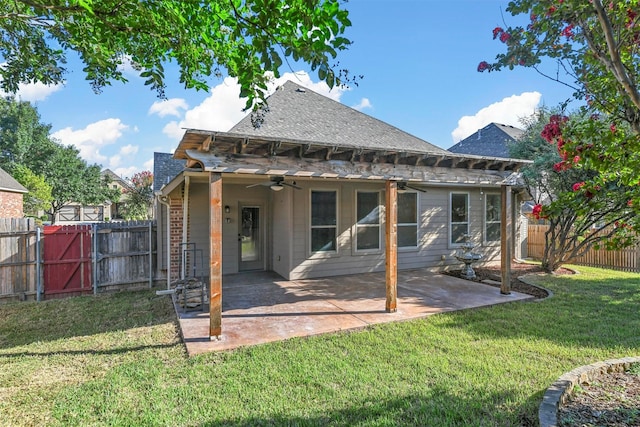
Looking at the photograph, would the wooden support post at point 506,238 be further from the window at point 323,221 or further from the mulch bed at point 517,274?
the window at point 323,221

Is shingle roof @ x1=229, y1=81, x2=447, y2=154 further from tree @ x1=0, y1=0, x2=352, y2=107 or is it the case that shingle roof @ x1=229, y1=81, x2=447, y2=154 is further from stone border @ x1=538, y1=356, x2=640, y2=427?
stone border @ x1=538, y1=356, x2=640, y2=427

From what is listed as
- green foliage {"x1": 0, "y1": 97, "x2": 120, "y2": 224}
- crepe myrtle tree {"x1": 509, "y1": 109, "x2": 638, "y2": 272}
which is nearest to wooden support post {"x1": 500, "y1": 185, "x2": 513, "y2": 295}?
crepe myrtle tree {"x1": 509, "y1": 109, "x2": 638, "y2": 272}

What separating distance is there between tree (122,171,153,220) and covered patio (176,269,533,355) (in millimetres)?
26763

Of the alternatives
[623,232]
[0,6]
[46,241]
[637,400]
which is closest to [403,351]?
[637,400]

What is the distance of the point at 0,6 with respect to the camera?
3.69 m

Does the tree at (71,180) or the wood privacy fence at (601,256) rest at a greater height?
the tree at (71,180)

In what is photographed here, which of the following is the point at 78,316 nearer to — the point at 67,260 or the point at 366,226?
the point at 67,260

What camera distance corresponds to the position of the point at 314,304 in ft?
19.9

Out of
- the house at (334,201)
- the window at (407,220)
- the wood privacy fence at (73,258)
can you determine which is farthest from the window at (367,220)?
the wood privacy fence at (73,258)

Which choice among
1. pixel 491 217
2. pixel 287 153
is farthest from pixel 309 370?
pixel 491 217

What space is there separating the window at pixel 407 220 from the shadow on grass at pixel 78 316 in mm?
6156

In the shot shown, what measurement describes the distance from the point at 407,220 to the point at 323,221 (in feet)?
8.59

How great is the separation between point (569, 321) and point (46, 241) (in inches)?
388

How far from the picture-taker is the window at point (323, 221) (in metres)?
8.27
